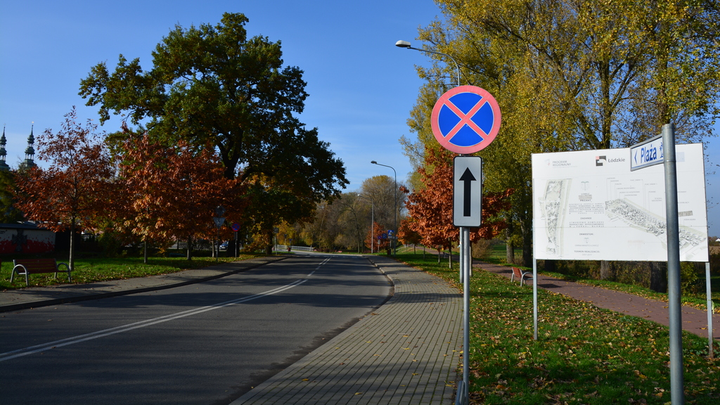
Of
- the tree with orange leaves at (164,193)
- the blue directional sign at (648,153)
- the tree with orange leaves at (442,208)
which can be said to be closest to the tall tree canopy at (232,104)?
the tree with orange leaves at (164,193)

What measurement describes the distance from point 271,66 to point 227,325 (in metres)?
26.4

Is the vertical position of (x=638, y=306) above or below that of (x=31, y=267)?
below

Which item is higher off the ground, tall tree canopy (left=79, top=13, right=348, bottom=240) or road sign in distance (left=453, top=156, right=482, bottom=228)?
tall tree canopy (left=79, top=13, right=348, bottom=240)

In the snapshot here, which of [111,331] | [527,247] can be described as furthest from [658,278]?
[111,331]

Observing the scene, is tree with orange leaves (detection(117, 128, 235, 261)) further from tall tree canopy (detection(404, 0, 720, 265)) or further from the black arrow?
the black arrow

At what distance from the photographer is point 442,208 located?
2291 centimetres

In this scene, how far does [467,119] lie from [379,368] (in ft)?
11.2

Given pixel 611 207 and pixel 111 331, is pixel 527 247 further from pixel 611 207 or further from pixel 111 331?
pixel 111 331

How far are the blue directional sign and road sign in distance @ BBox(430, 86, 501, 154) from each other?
1193 millimetres

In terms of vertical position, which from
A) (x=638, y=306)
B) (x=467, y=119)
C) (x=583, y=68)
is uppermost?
(x=583, y=68)

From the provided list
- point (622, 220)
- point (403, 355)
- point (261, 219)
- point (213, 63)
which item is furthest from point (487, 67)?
point (403, 355)

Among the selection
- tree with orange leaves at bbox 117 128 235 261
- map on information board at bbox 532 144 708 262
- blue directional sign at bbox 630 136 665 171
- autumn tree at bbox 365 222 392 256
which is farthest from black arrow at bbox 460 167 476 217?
autumn tree at bbox 365 222 392 256

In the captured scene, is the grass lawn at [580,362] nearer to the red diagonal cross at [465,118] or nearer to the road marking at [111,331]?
the red diagonal cross at [465,118]

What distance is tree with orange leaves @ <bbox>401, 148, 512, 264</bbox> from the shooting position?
22.6 m
